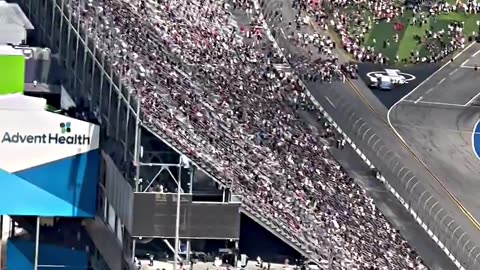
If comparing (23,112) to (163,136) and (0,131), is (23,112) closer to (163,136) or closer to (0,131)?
(0,131)

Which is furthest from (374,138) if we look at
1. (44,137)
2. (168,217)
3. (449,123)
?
(168,217)

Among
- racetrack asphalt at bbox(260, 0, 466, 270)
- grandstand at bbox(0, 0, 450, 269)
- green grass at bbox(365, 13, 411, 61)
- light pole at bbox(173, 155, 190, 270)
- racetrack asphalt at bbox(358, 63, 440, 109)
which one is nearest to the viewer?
light pole at bbox(173, 155, 190, 270)

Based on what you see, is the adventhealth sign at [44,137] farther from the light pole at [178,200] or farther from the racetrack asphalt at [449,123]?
the racetrack asphalt at [449,123]

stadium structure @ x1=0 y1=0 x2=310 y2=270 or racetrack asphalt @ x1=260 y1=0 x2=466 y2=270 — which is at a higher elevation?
stadium structure @ x1=0 y1=0 x2=310 y2=270

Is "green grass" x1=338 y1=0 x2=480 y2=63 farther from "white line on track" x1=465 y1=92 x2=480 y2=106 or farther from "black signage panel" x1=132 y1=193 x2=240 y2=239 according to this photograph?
"black signage panel" x1=132 y1=193 x2=240 y2=239

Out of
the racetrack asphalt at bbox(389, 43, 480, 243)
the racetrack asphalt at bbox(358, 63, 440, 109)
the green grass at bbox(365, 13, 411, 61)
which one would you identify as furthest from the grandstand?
the green grass at bbox(365, 13, 411, 61)

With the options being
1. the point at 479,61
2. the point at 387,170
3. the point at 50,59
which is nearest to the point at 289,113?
the point at 387,170

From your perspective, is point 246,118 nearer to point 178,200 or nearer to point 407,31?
point 178,200
